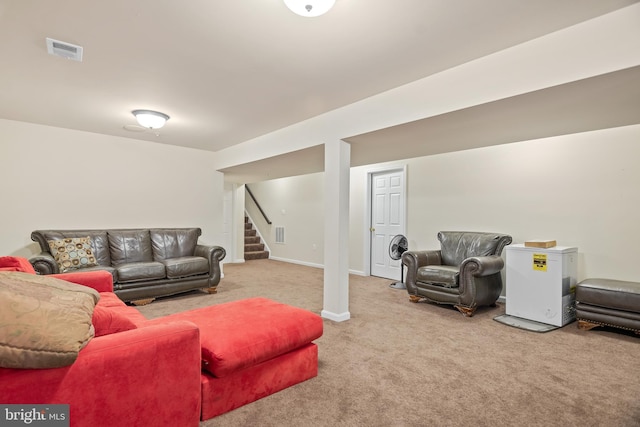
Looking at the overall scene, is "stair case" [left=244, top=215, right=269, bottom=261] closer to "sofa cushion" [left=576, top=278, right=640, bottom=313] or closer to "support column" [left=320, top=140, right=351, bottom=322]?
"support column" [left=320, top=140, right=351, bottom=322]

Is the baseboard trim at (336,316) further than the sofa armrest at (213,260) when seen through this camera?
No

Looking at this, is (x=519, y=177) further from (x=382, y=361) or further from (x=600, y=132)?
(x=382, y=361)

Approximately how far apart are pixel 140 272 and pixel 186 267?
0.56 m

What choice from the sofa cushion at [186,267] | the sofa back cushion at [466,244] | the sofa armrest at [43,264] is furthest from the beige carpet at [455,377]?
the sofa armrest at [43,264]

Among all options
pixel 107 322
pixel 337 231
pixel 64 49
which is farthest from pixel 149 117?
pixel 107 322

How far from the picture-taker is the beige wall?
342cm

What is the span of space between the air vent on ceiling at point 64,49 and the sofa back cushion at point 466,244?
14.5 feet

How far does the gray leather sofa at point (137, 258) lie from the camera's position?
390cm

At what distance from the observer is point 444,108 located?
2.55 meters

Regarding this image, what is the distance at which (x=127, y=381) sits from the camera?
53.0 inches

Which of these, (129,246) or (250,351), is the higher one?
(129,246)

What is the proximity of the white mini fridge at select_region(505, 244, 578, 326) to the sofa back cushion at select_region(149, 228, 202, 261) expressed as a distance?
4.43 meters

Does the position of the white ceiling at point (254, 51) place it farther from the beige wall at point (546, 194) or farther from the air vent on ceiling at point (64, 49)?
the beige wall at point (546, 194)

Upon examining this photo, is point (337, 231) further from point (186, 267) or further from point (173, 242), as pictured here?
point (173, 242)
